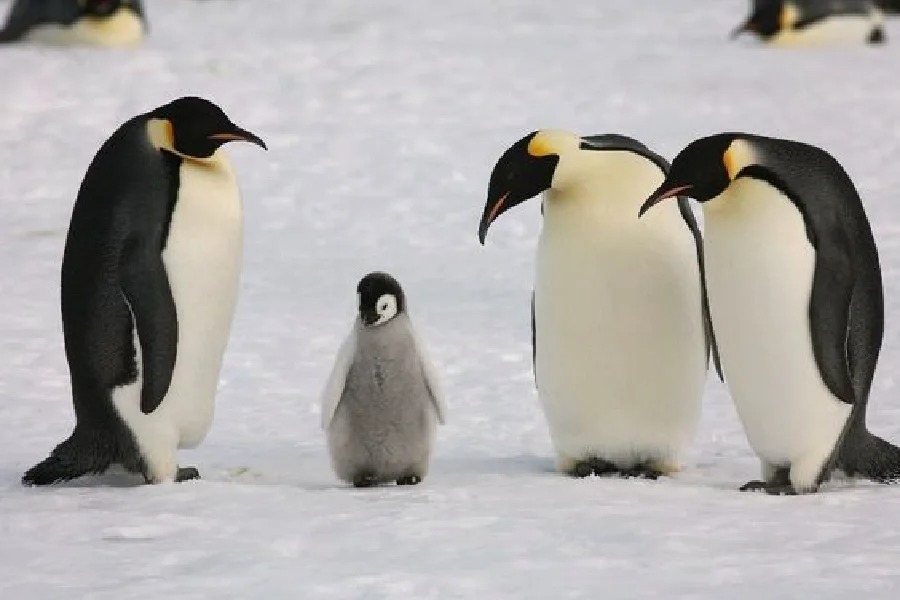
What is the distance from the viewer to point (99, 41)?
1197cm

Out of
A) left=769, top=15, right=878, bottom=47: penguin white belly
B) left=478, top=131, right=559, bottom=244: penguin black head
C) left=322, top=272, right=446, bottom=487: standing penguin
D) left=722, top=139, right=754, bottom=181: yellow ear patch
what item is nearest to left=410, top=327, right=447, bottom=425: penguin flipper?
left=322, top=272, right=446, bottom=487: standing penguin

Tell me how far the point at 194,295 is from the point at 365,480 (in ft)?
1.86

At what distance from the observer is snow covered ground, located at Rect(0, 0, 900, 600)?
348cm

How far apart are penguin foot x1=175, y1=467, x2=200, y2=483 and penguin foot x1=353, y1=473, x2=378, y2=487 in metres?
0.36

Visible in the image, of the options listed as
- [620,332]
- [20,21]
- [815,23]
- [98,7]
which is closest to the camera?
[620,332]

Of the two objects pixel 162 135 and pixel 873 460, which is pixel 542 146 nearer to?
pixel 162 135

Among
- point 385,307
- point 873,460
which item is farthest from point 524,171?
point 873,460

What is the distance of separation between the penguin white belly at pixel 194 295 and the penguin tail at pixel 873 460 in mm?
1426

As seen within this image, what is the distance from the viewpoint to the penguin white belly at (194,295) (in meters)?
4.28

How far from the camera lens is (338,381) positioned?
14.2ft


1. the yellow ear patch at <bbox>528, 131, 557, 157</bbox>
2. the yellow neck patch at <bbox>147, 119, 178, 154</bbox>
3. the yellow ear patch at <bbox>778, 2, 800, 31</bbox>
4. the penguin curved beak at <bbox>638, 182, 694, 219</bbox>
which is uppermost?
the yellow ear patch at <bbox>778, 2, 800, 31</bbox>

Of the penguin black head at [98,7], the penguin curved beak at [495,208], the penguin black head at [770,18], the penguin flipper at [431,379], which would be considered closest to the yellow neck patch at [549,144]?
the penguin curved beak at [495,208]

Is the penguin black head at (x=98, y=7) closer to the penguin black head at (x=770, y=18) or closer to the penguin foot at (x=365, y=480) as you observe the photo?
the penguin black head at (x=770, y=18)

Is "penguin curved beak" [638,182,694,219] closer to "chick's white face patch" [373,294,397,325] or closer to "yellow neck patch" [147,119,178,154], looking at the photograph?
"chick's white face patch" [373,294,397,325]
